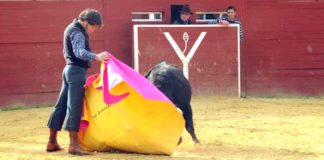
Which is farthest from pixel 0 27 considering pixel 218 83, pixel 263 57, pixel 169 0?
pixel 263 57

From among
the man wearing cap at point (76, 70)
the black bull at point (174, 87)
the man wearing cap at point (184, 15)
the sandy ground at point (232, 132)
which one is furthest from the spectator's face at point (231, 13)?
the man wearing cap at point (76, 70)

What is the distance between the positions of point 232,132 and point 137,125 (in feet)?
6.17

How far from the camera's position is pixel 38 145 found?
6.09 metres

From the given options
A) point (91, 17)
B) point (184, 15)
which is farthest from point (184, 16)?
point (91, 17)

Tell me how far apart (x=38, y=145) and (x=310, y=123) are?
3.15 m

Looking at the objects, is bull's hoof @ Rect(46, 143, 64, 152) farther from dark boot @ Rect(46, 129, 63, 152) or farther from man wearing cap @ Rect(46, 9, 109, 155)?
man wearing cap @ Rect(46, 9, 109, 155)

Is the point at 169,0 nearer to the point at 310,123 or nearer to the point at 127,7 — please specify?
the point at 127,7

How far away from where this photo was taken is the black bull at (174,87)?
19.8ft

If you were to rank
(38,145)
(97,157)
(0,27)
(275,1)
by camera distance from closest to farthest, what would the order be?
1. (97,157)
2. (38,145)
3. (0,27)
4. (275,1)

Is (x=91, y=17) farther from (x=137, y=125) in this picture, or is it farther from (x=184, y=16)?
(x=184, y=16)

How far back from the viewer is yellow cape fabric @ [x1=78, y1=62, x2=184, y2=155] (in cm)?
524

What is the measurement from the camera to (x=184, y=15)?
1018 cm

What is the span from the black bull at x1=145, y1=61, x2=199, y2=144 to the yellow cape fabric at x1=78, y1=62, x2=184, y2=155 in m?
0.70

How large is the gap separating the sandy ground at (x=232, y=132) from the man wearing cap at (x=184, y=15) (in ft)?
3.96
